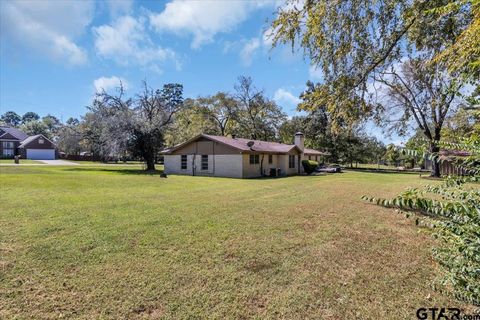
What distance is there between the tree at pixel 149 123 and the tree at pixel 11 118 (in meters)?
115

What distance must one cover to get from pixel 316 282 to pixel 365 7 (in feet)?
20.1

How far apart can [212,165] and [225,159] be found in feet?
4.66

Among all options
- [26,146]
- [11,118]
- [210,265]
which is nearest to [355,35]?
[210,265]

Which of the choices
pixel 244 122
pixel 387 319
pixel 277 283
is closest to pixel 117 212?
pixel 277 283

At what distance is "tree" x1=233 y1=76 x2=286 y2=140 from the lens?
124 ft

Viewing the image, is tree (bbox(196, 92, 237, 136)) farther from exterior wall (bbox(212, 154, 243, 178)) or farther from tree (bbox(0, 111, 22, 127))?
tree (bbox(0, 111, 22, 127))

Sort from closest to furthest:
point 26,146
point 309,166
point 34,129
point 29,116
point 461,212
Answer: point 461,212
point 309,166
point 26,146
point 34,129
point 29,116

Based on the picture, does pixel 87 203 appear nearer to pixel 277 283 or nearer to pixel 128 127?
pixel 277 283

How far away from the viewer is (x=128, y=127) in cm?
2561

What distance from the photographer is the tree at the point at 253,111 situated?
124ft

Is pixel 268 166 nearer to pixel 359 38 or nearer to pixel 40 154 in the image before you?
pixel 359 38

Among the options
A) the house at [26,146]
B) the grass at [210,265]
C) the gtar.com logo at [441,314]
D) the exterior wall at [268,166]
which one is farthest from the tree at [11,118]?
the gtar.com logo at [441,314]

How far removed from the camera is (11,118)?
115m

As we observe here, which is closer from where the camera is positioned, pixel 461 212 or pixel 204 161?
pixel 461 212
